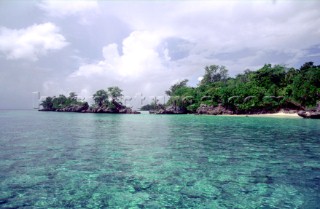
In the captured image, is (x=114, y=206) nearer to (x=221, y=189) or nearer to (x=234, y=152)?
(x=221, y=189)

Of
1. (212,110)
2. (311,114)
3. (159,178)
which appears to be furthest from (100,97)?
(159,178)

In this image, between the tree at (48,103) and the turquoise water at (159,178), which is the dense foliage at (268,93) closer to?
the turquoise water at (159,178)

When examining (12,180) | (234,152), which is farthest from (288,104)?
(12,180)

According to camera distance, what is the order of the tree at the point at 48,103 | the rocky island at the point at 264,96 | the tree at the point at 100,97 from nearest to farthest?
the rocky island at the point at 264,96, the tree at the point at 100,97, the tree at the point at 48,103

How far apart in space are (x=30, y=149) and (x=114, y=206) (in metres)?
11.2

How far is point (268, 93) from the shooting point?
75.4m

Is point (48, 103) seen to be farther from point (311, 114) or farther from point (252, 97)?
point (311, 114)

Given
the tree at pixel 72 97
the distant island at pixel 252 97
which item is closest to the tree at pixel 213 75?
the distant island at pixel 252 97

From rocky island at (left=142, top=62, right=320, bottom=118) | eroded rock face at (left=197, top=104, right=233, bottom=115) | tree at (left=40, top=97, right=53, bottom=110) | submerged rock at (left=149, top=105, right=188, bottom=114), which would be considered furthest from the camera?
tree at (left=40, top=97, right=53, bottom=110)

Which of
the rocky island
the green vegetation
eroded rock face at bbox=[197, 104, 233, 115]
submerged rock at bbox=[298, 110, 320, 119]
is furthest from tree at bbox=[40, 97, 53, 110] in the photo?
submerged rock at bbox=[298, 110, 320, 119]

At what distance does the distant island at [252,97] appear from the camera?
65.6 m

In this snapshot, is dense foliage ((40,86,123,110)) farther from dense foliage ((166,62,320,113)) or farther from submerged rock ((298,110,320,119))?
submerged rock ((298,110,320,119))

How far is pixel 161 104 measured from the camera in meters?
113

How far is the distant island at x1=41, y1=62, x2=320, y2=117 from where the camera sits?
65.6 metres
